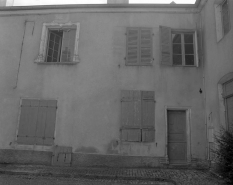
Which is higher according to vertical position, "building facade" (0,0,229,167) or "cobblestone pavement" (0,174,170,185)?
"building facade" (0,0,229,167)

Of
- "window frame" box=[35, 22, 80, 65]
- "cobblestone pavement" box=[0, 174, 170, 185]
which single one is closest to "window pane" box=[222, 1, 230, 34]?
"cobblestone pavement" box=[0, 174, 170, 185]

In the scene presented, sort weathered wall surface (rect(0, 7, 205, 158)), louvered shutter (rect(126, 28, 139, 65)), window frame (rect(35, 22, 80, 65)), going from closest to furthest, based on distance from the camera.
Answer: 1. weathered wall surface (rect(0, 7, 205, 158))
2. louvered shutter (rect(126, 28, 139, 65))
3. window frame (rect(35, 22, 80, 65))

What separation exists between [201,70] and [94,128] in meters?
4.39

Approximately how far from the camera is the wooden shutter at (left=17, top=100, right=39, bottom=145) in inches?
300

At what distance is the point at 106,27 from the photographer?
8211mm

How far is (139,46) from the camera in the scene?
8039 mm

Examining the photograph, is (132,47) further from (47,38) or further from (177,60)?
(47,38)

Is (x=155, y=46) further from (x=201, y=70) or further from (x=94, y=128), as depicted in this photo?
(x=94, y=128)

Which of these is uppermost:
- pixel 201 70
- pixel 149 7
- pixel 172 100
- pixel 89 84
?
pixel 149 7

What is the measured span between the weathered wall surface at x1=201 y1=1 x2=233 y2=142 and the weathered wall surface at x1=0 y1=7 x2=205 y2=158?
0.48 metres

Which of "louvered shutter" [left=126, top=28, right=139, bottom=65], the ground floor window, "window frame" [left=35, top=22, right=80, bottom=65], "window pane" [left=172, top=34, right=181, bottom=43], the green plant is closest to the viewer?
the green plant

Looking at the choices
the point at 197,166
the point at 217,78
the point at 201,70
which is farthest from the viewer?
the point at 201,70

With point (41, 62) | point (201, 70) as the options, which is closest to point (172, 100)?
point (201, 70)

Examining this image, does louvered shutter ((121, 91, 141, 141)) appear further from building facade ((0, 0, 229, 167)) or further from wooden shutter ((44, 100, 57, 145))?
wooden shutter ((44, 100, 57, 145))
